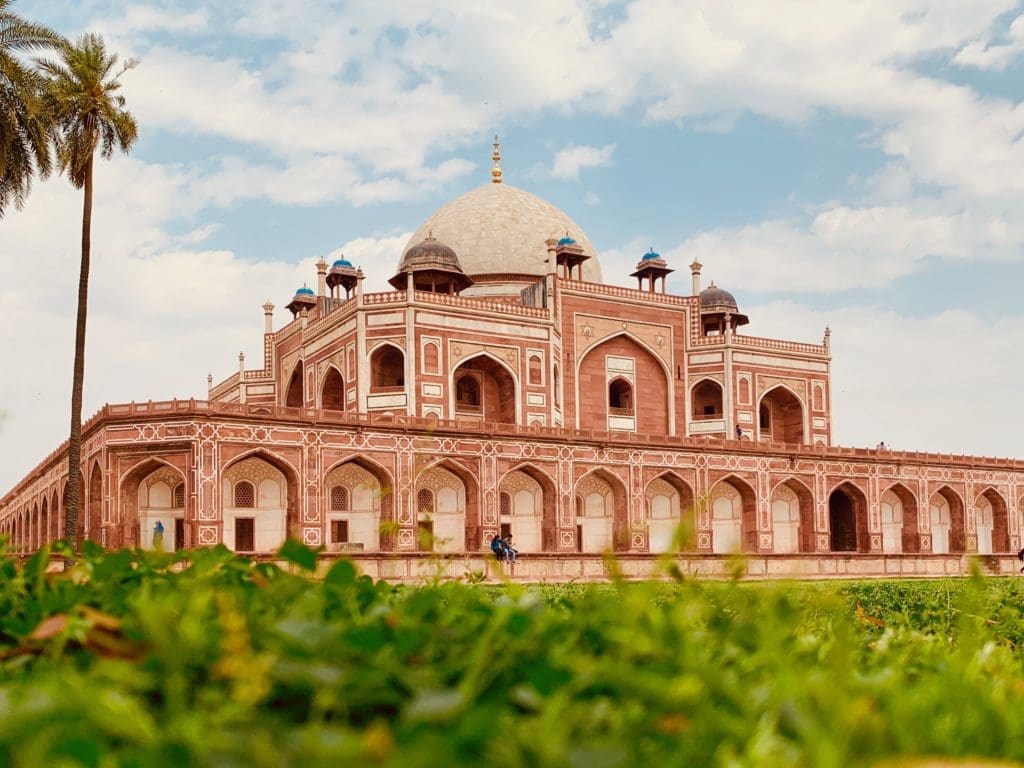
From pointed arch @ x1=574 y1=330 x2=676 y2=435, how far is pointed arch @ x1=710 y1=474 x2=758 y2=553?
407cm

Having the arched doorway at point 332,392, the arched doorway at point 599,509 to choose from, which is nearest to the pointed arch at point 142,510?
the arched doorway at point 332,392

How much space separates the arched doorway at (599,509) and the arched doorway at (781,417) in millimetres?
10574

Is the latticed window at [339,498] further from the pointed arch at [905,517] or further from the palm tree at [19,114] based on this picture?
the pointed arch at [905,517]

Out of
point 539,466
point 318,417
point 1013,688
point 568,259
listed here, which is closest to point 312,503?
point 318,417

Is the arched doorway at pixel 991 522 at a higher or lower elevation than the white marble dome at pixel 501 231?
lower

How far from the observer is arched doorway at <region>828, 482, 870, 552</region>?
35750 millimetres

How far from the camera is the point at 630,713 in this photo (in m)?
1.54

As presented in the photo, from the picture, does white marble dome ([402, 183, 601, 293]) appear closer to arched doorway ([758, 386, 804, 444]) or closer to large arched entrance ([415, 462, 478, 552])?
arched doorway ([758, 386, 804, 444])

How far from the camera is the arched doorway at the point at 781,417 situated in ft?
134

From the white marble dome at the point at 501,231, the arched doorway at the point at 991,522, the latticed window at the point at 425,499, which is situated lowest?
the arched doorway at the point at 991,522

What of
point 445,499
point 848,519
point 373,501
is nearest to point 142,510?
point 373,501

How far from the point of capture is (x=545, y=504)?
102 feet

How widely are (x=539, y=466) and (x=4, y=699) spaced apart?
29.3 metres

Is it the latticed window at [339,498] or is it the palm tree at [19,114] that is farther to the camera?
the latticed window at [339,498]
